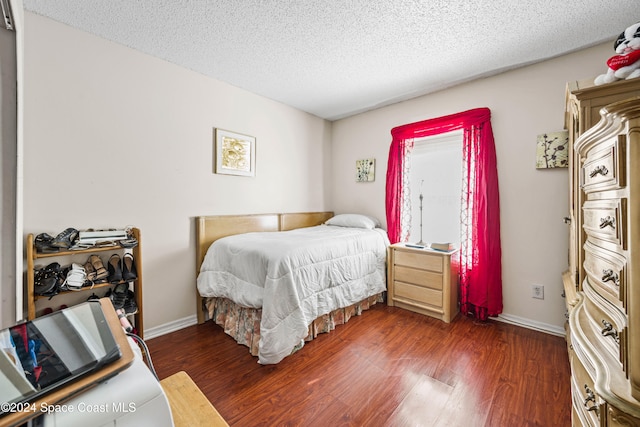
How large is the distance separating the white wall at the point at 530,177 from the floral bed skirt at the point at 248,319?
1.54 m

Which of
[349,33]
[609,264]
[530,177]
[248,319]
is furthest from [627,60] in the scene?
[248,319]

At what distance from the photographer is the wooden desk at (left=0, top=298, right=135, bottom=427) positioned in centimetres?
41

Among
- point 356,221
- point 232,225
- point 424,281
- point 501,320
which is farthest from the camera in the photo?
point 356,221

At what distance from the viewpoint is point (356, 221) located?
3.36m

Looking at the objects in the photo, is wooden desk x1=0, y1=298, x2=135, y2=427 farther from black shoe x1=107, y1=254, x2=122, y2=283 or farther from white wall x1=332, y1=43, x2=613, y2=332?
white wall x1=332, y1=43, x2=613, y2=332

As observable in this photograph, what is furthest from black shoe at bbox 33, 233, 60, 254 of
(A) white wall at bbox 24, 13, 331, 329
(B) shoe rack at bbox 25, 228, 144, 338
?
(A) white wall at bbox 24, 13, 331, 329

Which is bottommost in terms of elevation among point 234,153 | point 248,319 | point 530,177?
point 248,319

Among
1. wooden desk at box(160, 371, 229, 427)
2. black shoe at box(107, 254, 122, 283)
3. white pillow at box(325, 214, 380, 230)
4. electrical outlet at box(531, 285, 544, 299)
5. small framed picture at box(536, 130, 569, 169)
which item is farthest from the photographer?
white pillow at box(325, 214, 380, 230)

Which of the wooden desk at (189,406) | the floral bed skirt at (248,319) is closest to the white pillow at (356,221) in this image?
the floral bed skirt at (248,319)

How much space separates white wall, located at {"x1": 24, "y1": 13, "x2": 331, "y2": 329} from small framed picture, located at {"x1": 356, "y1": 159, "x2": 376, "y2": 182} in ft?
4.29

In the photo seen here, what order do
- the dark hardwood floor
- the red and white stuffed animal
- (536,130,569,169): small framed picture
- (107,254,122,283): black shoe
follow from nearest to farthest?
1. the red and white stuffed animal
2. the dark hardwood floor
3. (107,254,122,283): black shoe
4. (536,130,569,169): small framed picture

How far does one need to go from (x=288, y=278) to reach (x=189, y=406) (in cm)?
121

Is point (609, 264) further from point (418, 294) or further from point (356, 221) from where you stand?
point (356, 221)

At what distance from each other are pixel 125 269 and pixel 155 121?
1263 millimetres
